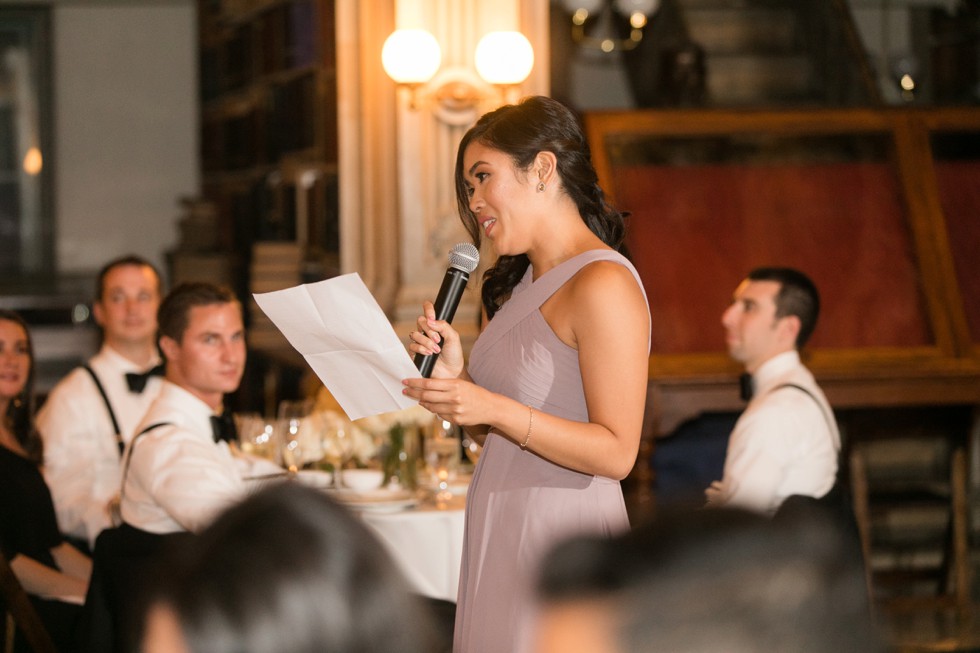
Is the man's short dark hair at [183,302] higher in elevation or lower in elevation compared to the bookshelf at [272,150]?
lower

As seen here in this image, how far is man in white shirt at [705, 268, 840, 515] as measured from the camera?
11.5 ft

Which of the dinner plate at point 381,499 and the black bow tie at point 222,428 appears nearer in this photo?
the black bow tie at point 222,428

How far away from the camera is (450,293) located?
207 centimetres

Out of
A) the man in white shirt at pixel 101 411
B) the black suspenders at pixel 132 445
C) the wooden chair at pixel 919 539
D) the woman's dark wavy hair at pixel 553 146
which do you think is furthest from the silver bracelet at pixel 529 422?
the wooden chair at pixel 919 539

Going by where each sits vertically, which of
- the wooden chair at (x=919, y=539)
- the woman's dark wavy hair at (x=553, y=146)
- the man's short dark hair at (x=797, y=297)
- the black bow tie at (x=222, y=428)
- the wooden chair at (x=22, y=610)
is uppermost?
the woman's dark wavy hair at (x=553, y=146)

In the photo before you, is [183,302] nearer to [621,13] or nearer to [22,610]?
[22,610]

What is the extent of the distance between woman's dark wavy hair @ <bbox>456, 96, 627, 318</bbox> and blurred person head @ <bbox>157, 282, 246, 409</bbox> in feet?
4.04

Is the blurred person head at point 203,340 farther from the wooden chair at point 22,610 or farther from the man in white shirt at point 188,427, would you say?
the wooden chair at point 22,610

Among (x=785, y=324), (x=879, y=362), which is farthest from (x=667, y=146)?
(x=785, y=324)

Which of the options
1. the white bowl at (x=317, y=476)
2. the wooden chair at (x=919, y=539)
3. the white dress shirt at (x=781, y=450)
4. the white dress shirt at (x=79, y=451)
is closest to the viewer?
the white dress shirt at (x=781, y=450)

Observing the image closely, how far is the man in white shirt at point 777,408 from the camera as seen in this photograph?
11.5 ft

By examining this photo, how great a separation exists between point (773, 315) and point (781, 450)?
22.1 inches

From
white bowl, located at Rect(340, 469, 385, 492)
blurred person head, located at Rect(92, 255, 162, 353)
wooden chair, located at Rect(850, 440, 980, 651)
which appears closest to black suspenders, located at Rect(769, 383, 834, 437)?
white bowl, located at Rect(340, 469, 385, 492)

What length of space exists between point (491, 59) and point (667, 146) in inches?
41.4
